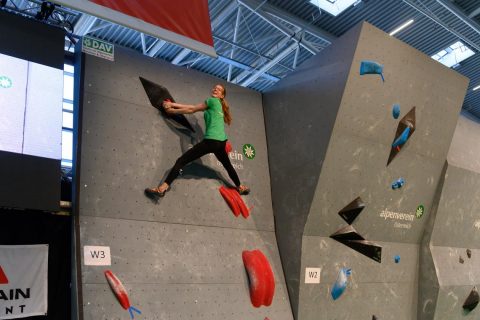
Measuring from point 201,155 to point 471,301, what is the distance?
3.94 metres

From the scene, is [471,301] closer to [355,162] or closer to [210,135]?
[355,162]

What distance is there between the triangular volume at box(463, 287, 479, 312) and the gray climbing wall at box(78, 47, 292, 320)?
2.77 metres

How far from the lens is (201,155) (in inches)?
145

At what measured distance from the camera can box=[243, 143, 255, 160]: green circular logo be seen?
14.3 feet

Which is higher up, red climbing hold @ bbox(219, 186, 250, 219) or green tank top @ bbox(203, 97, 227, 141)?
green tank top @ bbox(203, 97, 227, 141)

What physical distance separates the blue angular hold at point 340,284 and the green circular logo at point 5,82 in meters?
3.17

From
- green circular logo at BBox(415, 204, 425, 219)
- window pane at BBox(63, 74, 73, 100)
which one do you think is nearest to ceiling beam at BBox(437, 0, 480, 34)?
green circular logo at BBox(415, 204, 425, 219)

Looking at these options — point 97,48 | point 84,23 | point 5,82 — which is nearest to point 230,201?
point 97,48

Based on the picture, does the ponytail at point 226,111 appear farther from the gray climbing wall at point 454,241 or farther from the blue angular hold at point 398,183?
the gray climbing wall at point 454,241

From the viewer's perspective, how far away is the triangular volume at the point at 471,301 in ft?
17.0

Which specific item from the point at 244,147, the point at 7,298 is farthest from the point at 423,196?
the point at 7,298

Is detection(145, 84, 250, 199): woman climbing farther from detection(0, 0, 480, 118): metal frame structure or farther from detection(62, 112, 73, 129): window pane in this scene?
detection(62, 112, 73, 129): window pane

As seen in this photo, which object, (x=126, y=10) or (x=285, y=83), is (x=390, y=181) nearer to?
(x=285, y=83)

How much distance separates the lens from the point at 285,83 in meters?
4.62
